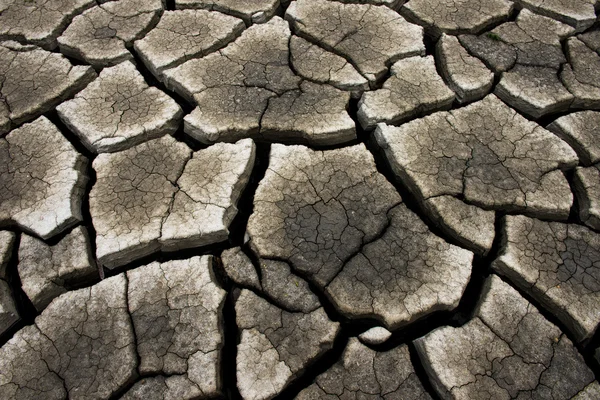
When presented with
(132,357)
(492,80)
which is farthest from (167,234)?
(492,80)

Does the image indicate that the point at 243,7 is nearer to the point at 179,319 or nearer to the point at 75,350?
the point at 179,319

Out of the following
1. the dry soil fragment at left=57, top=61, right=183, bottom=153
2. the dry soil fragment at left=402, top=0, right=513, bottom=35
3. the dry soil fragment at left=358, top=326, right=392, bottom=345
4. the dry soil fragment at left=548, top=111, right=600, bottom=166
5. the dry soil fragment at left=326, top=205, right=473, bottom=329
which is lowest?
the dry soil fragment at left=358, top=326, right=392, bottom=345

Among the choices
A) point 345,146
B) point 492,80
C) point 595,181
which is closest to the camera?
point 595,181

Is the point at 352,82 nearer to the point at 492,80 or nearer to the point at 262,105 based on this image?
the point at 262,105

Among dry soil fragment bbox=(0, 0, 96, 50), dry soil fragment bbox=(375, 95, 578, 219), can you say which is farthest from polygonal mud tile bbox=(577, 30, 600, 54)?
dry soil fragment bbox=(0, 0, 96, 50)

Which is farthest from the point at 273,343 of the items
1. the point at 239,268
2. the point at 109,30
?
the point at 109,30

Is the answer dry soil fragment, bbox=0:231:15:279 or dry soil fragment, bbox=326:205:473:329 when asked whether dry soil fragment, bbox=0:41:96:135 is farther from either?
dry soil fragment, bbox=326:205:473:329
